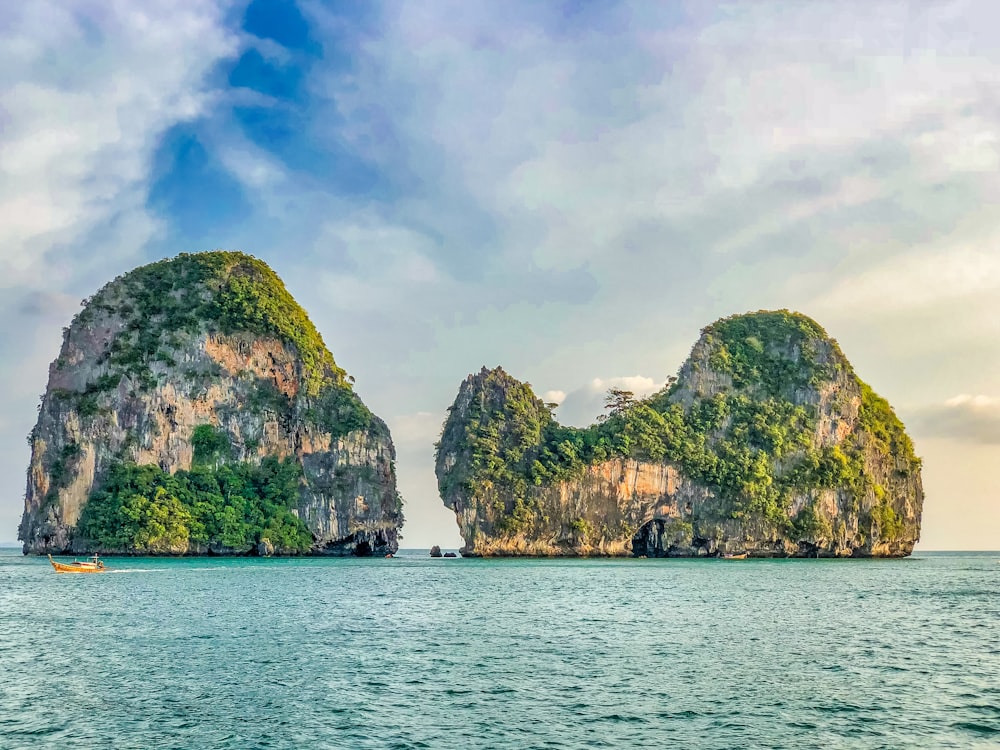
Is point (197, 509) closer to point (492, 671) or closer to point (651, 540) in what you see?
point (651, 540)

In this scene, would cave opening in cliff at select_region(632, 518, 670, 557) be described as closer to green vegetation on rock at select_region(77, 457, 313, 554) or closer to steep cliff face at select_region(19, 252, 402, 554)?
steep cliff face at select_region(19, 252, 402, 554)

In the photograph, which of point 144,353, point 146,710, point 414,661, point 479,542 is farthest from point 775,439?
point 146,710

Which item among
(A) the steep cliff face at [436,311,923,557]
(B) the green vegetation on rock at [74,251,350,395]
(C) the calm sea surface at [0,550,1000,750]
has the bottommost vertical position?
(C) the calm sea surface at [0,550,1000,750]

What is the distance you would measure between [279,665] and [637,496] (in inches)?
2829

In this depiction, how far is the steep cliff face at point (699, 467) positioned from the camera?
8788 centimetres

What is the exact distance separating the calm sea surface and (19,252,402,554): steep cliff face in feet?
162

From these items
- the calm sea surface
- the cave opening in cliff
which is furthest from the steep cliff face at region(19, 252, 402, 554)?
the calm sea surface

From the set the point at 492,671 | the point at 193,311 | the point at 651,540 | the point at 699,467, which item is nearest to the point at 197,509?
the point at 193,311

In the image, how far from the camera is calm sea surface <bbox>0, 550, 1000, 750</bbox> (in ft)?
51.3

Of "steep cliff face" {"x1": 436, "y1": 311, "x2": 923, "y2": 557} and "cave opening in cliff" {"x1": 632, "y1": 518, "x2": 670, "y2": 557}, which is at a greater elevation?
"steep cliff face" {"x1": 436, "y1": 311, "x2": 923, "y2": 557}

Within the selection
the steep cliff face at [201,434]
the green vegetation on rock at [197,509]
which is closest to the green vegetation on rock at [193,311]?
the steep cliff face at [201,434]

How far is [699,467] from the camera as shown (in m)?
92.3

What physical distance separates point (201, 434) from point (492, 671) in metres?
79.4

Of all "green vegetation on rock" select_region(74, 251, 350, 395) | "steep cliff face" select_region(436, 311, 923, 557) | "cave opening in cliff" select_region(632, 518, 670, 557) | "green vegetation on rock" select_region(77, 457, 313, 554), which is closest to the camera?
"green vegetation on rock" select_region(77, 457, 313, 554)
